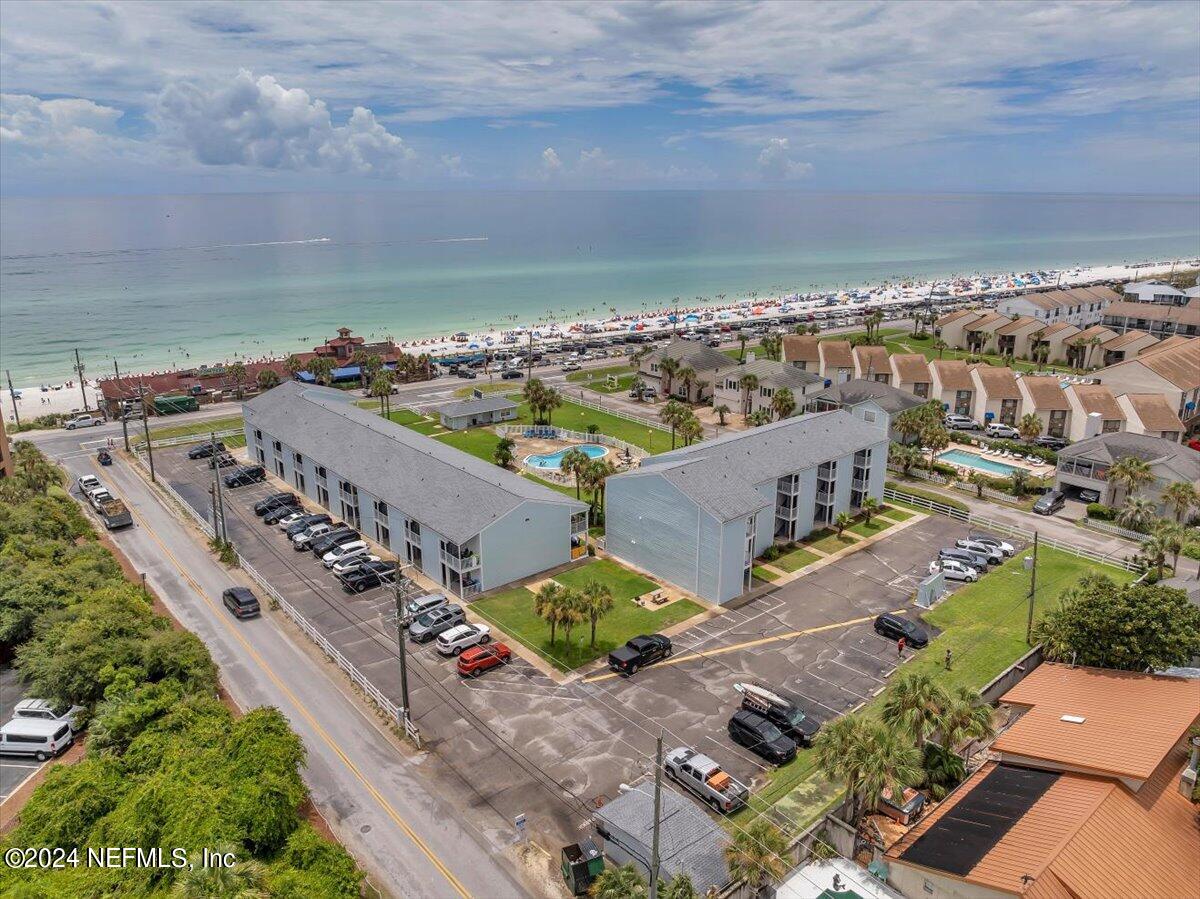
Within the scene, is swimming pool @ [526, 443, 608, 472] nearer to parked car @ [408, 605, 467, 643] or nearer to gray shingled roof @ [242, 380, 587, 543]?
gray shingled roof @ [242, 380, 587, 543]

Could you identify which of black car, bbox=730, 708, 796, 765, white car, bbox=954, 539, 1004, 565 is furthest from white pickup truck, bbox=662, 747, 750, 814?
white car, bbox=954, 539, 1004, 565

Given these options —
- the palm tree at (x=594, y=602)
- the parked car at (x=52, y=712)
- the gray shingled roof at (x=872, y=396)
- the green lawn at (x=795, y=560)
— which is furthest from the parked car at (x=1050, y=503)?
the parked car at (x=52, y=712)

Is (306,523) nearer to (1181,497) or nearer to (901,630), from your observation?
(901,630)

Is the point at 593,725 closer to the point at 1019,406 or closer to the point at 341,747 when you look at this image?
the point at 341,747

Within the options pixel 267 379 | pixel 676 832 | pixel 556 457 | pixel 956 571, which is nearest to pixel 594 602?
pixel 676 832

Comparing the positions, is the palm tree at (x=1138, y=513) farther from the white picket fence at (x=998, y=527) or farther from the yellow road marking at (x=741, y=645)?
the yellow road marking at (x=741, y=645)
